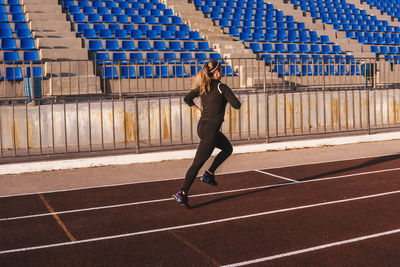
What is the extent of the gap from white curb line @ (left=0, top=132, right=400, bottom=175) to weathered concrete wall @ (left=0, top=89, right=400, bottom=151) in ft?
1.37

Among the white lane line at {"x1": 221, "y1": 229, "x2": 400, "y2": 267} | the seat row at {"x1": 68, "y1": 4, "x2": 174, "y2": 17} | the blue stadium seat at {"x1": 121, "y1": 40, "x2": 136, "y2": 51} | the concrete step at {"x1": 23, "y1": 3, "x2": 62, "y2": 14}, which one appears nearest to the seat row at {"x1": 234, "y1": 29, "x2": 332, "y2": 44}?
the seat row at {"x1": 68, "y1": 4, "x2": 174, "y2": 17}

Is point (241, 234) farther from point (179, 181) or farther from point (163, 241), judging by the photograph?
point (179, 181)

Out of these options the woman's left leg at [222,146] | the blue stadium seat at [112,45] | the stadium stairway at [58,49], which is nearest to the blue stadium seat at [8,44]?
the stadium stairway at [58,49]

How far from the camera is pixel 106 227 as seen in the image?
6129 mm

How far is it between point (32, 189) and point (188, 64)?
26.1 feet

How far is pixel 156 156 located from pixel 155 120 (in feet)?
6.28

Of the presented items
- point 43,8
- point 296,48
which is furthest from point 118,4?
point 296,48

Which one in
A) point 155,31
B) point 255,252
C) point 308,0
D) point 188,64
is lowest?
point 255,252

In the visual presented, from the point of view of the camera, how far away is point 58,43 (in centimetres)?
1808

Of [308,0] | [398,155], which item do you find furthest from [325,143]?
[308,0]

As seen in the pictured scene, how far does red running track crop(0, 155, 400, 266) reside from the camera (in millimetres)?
4980

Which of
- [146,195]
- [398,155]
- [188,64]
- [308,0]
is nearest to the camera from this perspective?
[146,195]

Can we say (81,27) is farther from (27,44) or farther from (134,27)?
(27,44)

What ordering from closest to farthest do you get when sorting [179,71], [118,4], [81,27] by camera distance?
[179,71]
[81,27]
[118,4]
